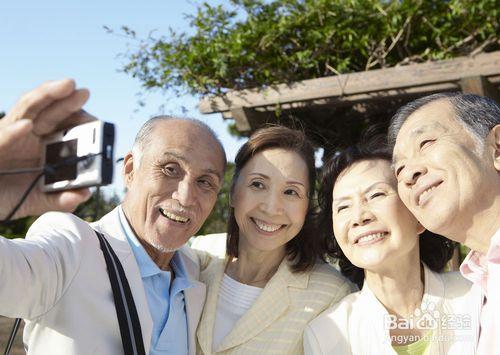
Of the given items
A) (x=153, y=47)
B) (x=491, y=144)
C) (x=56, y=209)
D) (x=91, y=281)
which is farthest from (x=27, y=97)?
(x=153, y=47)

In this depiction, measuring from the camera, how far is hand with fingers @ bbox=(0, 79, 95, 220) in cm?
101

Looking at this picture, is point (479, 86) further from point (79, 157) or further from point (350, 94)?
point (79, 157)

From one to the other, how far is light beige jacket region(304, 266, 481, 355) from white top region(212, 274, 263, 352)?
0.35 m

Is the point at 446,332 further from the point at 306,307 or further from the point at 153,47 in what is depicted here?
the point at 153,47

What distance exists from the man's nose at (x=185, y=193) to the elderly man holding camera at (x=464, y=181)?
35.2 inches

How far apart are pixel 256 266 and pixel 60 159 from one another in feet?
5.65

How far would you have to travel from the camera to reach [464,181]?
1.87 meters

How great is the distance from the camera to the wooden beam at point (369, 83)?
141 inches

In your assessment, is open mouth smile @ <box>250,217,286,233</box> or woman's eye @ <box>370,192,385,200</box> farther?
open mouth smile @ <box>250,217,286,233</box>

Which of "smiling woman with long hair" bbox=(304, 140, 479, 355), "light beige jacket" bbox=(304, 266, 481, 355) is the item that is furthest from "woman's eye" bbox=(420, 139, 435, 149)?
"light beige jacket" bbox=(304, 266, 481, 355)

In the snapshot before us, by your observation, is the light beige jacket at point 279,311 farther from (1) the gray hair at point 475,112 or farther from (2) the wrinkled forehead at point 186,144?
(1) the gray hair at point 475,112

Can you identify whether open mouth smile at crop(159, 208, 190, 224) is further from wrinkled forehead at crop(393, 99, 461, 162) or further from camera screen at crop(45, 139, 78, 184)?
camera screen at crop(45, 139, 78, 184)

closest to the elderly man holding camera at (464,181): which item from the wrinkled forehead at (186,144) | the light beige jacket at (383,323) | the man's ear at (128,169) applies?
the light beige jacket at (383,323)

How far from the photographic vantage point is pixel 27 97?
3.32ft
